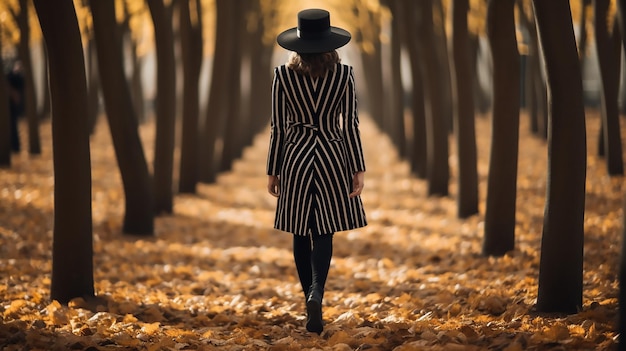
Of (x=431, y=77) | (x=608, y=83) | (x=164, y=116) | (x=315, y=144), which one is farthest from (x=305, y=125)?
(x=608, y=83)

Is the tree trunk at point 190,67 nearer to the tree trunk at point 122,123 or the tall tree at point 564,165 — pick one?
the tree trunk at point 122,123

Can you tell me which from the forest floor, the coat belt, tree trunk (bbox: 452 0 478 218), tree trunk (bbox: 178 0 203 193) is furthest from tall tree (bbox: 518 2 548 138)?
the coat belt

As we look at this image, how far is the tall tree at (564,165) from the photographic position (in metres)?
5.30

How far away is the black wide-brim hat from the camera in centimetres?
512

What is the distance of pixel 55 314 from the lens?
5.68m

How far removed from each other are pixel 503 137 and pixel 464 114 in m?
2.71

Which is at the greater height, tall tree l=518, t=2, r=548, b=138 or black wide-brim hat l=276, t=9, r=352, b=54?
tall tree l=518, t=2, r=548, b=138

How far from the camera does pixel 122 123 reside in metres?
9.55

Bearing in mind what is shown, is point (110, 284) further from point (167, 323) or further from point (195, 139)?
point (195, 139)

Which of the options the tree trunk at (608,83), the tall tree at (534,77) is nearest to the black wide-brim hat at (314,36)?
the tree trunk at (608,83)

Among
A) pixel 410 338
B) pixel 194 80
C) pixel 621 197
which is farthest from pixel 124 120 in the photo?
pixel 621 197

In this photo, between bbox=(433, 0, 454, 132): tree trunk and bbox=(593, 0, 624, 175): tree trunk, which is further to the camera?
bbox=(433, 0, 454, 132): tree trunk

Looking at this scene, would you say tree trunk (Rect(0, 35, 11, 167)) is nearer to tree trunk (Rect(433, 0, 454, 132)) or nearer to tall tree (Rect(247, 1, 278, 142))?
tree trunk (Rect(433, 0, 454, 132))

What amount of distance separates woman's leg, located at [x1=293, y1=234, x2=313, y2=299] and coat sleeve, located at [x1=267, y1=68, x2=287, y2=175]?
1.58 feet
